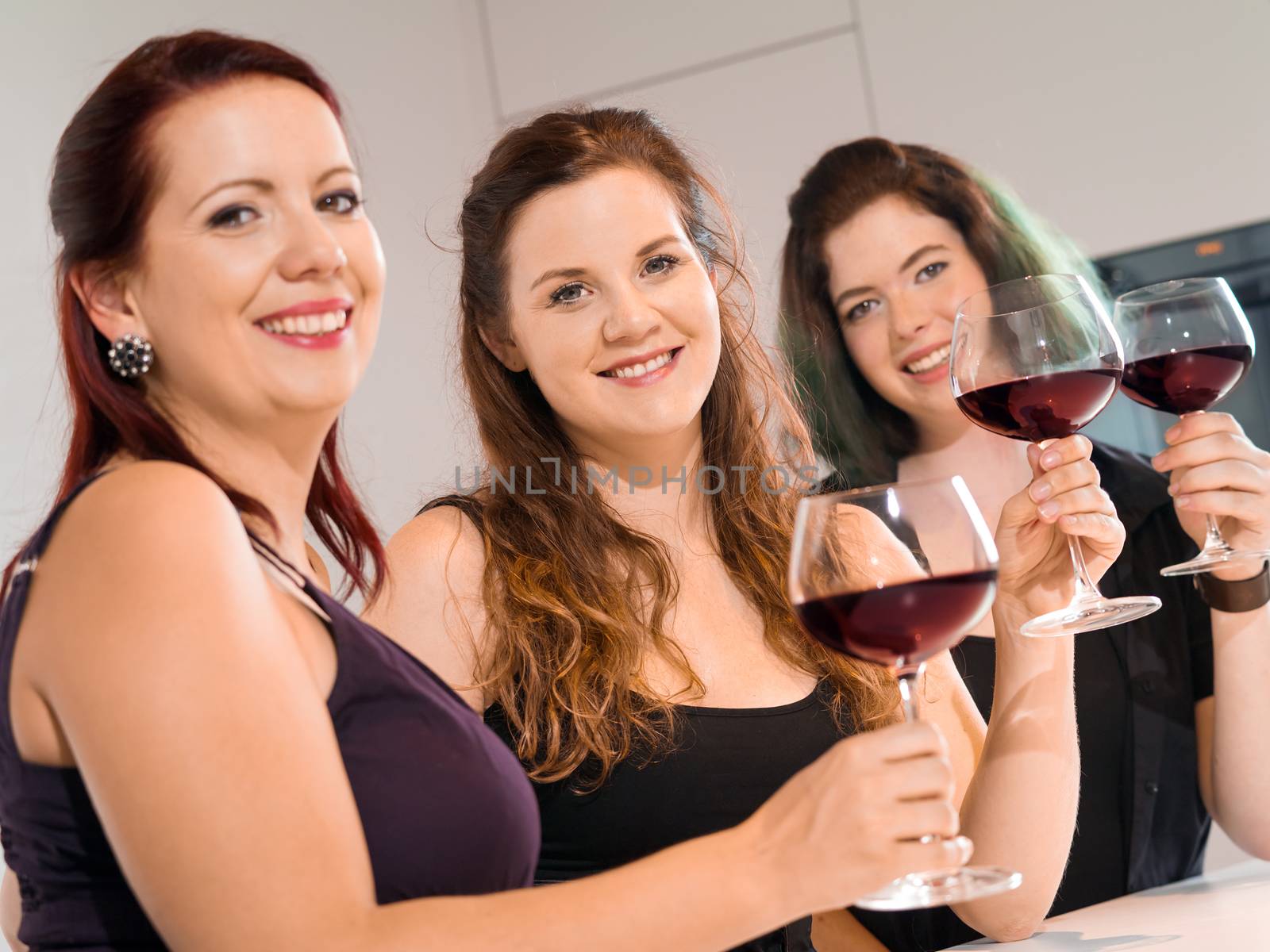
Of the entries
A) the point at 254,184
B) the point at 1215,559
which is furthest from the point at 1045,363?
the point at 254,184

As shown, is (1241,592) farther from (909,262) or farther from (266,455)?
(266,455)

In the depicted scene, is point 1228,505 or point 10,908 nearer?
point 10,908

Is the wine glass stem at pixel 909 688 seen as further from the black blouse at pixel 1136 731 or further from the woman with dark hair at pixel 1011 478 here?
the black blouse at pixel 1136 731

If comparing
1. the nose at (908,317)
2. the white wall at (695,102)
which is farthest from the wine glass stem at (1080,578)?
the white wall at (695,102)

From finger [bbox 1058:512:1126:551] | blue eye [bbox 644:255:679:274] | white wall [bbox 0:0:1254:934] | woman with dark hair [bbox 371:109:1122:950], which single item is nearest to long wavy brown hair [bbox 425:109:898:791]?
woman with dark hair [bbox 371:109:1122:950]

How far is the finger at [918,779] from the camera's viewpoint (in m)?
0.82

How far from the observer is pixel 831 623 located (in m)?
0.87

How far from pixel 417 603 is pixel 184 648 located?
710 mm

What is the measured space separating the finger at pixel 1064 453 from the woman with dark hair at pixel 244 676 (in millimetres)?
546

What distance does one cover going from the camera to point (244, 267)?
95 centimetres

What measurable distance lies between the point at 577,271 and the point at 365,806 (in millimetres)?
807

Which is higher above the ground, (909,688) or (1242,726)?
(909,688)

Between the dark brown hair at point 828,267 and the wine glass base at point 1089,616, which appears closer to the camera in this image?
the wine glass base at point 1089,616

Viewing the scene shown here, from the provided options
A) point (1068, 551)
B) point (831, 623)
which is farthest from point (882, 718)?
point (831, 623)
